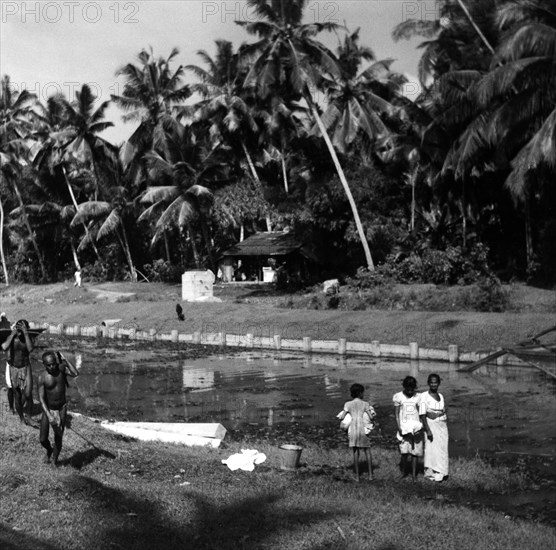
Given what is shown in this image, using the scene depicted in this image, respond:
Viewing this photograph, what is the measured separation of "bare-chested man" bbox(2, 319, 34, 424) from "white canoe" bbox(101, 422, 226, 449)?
1577 mm

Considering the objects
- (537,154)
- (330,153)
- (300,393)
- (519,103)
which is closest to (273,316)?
(330,153)

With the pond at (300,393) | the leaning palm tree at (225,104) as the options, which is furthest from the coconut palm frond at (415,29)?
the pond at (300,393)

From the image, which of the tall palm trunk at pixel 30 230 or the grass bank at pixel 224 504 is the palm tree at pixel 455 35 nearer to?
the grass bank at pixel 224 504

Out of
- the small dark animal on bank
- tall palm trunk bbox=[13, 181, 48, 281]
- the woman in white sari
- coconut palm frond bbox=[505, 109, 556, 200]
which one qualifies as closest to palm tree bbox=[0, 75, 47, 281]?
tall palm trunk bbox=[13, 181, 48, 281]

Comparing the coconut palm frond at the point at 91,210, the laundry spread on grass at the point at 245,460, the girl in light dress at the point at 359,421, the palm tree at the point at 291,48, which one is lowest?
the laundry spread on grass at the point at 245,460

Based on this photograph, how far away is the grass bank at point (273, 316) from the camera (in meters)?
30.5

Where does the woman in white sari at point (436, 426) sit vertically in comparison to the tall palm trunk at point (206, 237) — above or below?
below

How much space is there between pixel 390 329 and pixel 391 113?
17793 millimetres

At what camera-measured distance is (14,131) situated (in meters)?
66.4

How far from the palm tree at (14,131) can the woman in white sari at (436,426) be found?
192ft

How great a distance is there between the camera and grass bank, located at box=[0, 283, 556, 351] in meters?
30.5

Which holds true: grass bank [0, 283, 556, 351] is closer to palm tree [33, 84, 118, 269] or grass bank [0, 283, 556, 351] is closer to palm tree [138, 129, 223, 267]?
palm tree [138, 129, 223, 267]

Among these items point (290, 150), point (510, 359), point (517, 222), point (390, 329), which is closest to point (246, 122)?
point (290, 150)

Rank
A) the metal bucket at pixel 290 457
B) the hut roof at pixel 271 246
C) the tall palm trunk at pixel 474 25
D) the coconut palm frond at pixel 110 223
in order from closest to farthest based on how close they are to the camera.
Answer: the metal bucket at pixel 290 457 < the tall palm trunk at pixel 474 25 < the hut roof at pixel 271 246 < the coconut palm frond at pixel 110 223
